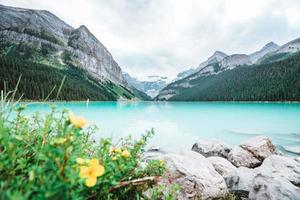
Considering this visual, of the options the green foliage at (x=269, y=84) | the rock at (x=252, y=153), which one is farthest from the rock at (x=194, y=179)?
the green foliage at (x=269, y=84)

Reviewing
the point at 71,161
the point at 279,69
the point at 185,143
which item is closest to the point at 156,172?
the point at 71,161

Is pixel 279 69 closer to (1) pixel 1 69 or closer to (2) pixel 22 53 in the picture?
(1) pixel 1 69

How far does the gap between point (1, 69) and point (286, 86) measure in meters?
148

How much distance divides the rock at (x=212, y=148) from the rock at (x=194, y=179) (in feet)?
27.5

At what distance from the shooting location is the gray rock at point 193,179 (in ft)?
18.6

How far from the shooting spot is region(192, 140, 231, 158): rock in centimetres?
1520

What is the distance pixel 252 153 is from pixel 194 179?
8.57 meters

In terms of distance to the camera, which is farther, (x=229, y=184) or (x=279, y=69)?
(x=279, y=69)

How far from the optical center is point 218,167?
10.4 m

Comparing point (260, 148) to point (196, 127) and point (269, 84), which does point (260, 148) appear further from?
point (269, 84)

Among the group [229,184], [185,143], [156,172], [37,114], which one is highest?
[37,114]

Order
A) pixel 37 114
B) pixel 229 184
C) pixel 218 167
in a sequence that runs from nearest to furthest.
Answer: pixel 37 114, pixel 229 184, pixel 218 167

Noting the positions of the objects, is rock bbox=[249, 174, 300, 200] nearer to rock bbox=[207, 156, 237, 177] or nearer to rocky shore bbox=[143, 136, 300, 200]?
rocky shore bbox=[143, 136, 300, 200]

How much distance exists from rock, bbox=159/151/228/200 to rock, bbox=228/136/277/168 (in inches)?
260
